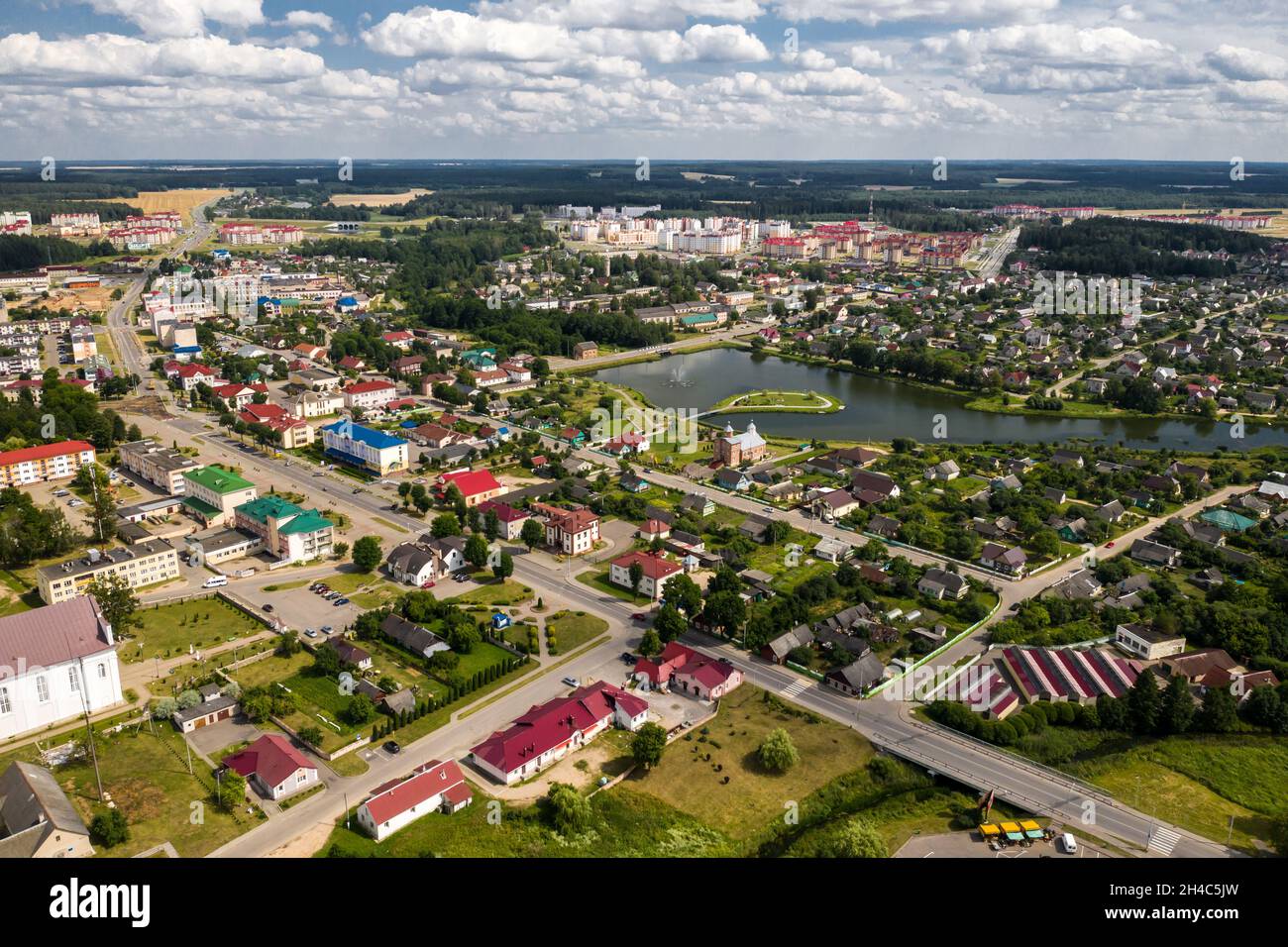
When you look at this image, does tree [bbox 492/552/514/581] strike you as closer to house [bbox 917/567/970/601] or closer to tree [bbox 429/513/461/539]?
tree [bbox 429/513/461/539]

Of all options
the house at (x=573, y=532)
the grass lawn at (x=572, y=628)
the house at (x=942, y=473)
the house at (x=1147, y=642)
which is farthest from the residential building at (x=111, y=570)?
the house at (x=942, y=473)

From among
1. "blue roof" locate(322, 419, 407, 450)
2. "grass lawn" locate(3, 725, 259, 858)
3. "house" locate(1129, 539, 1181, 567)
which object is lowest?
"grass lawn" locate(3, 725, 259, 858)

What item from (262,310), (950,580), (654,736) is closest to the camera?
(654,736)

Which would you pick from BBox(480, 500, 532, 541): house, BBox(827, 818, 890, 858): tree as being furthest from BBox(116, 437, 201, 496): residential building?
BBox(827, 818, 890, 858): tree

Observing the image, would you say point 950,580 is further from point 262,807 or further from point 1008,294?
point 1008,294

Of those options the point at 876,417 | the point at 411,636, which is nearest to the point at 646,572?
the point at 411,636

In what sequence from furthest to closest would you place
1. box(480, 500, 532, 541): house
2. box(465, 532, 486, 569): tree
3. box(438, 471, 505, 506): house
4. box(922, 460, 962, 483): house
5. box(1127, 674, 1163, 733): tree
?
box(922, 460, 962, 483): house → box(438, 471, 505, 506): house → box(480, 500, 532, 541): house → box(465, 532, 486, 569): tree → box(1127, 674, 1163, 733): tree
